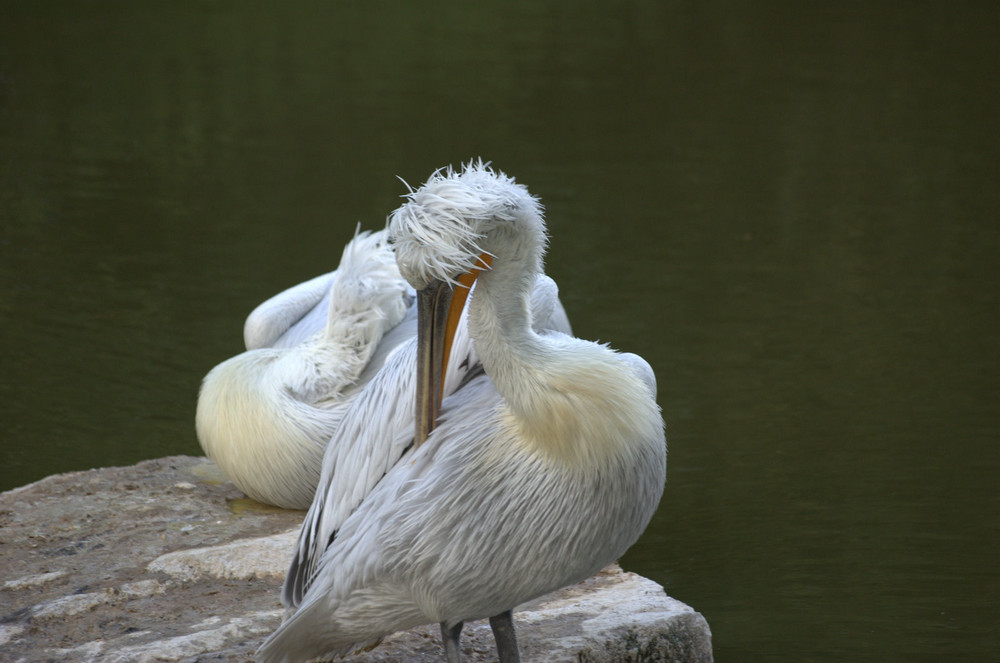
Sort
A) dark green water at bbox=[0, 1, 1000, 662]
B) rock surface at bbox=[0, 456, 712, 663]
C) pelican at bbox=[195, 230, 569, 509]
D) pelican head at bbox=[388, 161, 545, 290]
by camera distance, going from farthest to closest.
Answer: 1. dark green water at bbox=[0, 1, 1000, 662]
2. pelican at bbox=[195, 230, 569, 509]
3. rock surface at bbox=[0, 456, 712, 663]
4. pelican head at bbox=[388, 161, 545, 290]

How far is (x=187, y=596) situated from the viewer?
2945 mm

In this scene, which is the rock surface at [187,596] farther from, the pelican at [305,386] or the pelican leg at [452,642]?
the pelican leg at [452,642]

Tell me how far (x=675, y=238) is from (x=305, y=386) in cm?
336

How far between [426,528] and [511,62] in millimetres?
8747

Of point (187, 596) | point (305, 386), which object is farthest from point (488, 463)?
point (305, 386)

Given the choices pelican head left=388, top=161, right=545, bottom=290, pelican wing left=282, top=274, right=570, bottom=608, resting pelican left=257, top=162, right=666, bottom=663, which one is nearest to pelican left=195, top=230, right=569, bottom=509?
pelican wing left=282, top=274, right=570, bottom=608

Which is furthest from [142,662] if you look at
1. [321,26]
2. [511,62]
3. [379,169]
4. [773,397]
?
[321,26]

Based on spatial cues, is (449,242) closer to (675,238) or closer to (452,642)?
(452,642)

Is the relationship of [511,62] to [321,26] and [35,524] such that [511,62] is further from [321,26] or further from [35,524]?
[35,524]

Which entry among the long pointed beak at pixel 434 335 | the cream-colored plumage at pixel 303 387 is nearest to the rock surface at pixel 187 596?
the cream-colored plumage at pixel 303 387

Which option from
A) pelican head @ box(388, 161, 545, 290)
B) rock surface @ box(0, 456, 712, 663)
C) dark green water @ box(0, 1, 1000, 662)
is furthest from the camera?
dark green water @ box(0, 1, 1000, 662)

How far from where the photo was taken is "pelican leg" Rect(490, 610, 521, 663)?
247cm

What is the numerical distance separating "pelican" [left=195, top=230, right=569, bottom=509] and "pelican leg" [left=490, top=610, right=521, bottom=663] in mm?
947

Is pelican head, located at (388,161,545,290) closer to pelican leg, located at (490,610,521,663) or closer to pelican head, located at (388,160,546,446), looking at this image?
pelican head, located at (388,160,546,446)
